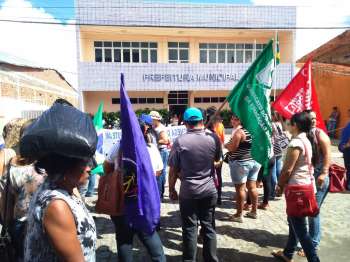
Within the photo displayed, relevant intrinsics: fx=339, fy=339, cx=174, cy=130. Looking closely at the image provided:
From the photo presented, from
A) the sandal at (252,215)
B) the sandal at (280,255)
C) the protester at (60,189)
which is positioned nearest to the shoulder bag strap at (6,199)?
the protester at (60,189)

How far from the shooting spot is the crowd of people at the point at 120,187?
148 centimetres

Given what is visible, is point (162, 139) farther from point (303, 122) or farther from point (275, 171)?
point (303, 122)

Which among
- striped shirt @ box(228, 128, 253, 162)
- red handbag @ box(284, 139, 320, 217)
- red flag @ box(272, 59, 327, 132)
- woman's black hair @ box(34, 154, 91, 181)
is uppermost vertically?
red flag @ box(272, 59, 327, 132)

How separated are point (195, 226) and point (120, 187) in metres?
0.96

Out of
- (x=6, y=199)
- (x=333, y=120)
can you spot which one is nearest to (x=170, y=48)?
(x=333, y=120)

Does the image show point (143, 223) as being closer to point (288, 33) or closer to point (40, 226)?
point (40, 226)

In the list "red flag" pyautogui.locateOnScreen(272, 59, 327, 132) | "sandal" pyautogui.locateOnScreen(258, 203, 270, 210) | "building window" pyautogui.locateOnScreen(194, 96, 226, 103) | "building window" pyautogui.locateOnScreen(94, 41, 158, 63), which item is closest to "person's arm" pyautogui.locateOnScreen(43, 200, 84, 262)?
"red flag" pyautogui.locateOnScreen(272, 59, 327, 132)

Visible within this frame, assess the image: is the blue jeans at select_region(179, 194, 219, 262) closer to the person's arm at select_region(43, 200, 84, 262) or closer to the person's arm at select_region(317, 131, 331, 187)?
the person's arm at select_region(317, 131, 331, 187)

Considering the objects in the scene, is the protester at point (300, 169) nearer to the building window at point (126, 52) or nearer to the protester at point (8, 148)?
the protester at point (8, 148)

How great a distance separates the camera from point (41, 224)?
1491 millimetres

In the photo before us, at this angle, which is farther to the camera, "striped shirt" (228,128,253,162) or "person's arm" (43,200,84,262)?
"striped shirt" (228,128,253,162)

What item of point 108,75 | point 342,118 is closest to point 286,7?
point 342,118

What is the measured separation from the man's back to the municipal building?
19.1m

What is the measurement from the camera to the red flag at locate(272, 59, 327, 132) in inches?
178
